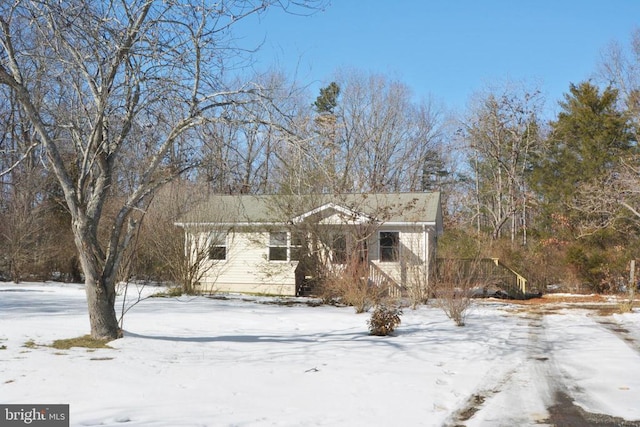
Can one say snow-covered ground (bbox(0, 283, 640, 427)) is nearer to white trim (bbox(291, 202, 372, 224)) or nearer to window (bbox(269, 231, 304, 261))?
white trim (bbox(291, 202, 372, 224))

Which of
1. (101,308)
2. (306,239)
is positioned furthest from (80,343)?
(306,239)

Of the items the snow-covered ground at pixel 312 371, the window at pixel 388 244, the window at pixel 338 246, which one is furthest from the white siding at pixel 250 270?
the snow-covered ground at pixel 312 371

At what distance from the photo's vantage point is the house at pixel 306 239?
62.2ft

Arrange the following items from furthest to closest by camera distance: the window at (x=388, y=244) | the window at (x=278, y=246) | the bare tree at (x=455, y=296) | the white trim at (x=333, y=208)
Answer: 1. the window at (x=388, y=244)
2. the window at (x=278, y=246)
3. the white trim at (x=333, y=208)
4. the bare tree at (x=455, y=296)

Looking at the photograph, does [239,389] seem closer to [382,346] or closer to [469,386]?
[469,386]

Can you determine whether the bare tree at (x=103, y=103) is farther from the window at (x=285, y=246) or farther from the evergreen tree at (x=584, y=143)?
the evergreen tree at (x=584, y=143)

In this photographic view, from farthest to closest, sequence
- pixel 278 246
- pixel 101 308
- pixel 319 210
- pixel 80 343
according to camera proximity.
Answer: pixel 278 246, pixel 319 210, pixel 101 308, pixel 80 343

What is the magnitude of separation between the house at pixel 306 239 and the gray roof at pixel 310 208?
3 cm

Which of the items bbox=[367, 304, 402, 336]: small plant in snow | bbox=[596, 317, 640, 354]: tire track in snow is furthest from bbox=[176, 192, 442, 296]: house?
bbox=[367, 304, 402, 336]: small plant in snow

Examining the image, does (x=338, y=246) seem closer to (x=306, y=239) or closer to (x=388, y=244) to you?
(x=306, y=239)

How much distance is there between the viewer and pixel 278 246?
Answer: 21.7m

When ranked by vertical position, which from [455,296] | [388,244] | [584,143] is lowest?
[455,296]

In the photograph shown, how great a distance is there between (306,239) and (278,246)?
1971 millimetres

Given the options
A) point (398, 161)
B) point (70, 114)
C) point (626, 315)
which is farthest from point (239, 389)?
point (398, 161)
